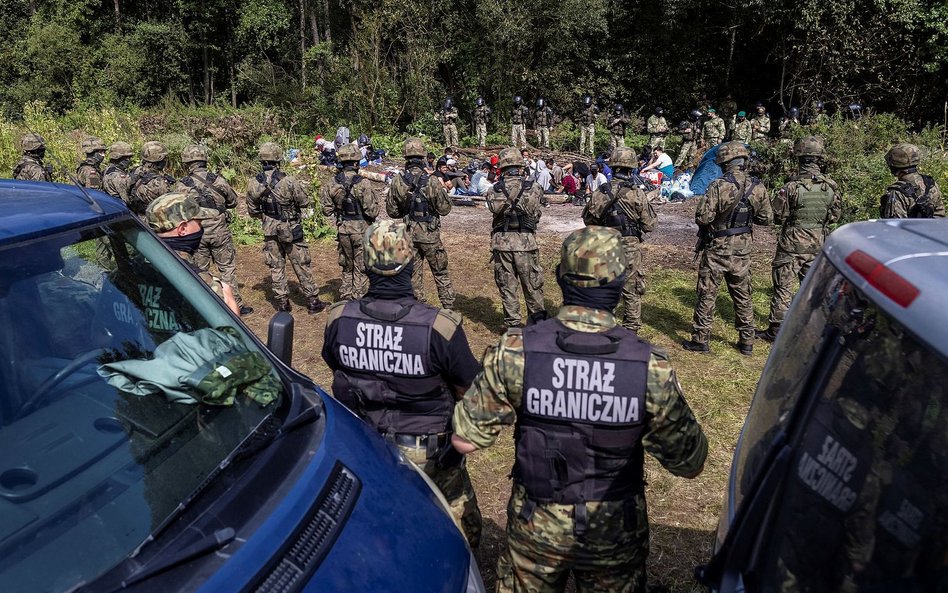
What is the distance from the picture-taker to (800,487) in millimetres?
1637

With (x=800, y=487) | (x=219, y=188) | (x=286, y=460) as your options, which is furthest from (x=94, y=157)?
(x=800, y=487)

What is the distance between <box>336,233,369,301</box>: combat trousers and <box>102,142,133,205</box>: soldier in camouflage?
282 centimetres

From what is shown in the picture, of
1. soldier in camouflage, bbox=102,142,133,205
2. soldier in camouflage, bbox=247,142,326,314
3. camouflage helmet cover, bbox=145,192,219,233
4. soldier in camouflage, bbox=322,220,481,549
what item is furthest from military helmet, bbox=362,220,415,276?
soldier in camouflage, bbox=102,142,133,205

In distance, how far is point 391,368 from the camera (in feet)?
10.5

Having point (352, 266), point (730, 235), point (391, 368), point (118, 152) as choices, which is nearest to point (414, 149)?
point (352, 266)

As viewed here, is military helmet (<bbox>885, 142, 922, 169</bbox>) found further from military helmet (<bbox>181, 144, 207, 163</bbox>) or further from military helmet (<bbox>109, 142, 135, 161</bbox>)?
military helmet (<bbox>109, 142, 135, 161</bbox>)

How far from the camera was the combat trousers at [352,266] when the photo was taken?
8.14 metres

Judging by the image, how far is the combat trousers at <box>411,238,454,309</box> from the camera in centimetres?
777

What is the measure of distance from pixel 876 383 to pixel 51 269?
97.8 inches

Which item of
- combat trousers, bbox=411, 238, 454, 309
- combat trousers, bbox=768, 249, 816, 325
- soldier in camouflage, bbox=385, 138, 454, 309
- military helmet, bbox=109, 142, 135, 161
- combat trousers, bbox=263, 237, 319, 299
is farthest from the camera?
military helmet, bbox=109, 142, 135, 161

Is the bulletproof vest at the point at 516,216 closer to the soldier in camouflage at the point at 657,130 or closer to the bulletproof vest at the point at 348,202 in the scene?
the bulletproof vest at the point at 348,202

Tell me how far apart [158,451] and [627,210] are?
17.7 feet

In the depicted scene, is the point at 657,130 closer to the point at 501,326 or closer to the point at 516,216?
the point at 501,326

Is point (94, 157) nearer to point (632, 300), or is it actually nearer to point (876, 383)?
point (632, 300)
